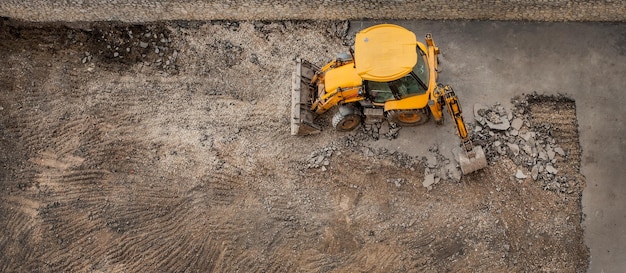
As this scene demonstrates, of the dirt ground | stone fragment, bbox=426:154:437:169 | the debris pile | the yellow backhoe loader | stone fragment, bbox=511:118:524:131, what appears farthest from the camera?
the debris pile

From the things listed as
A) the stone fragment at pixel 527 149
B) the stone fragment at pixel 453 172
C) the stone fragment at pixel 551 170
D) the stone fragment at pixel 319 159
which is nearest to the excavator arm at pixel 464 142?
the stone fragment at pixel 453 172

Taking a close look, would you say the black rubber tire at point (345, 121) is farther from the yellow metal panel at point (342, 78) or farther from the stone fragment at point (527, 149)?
the stone fragment at point (527, 149)

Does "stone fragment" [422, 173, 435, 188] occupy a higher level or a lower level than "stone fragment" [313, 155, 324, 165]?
lower

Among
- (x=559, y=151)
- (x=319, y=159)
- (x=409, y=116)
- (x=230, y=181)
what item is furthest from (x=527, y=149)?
(x=230, y=181)

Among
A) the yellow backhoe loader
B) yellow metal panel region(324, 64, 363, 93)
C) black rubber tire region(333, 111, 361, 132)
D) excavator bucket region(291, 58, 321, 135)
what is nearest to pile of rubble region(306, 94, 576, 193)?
black rubber tire region(333, 111, 361, 132)

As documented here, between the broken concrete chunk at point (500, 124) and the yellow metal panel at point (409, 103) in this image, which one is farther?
the broken concrete chunk at point (500, 124)

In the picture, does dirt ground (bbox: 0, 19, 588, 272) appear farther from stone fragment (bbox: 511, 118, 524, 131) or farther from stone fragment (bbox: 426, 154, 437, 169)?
stone fragment (bbox: 511, 118, 524, 131)

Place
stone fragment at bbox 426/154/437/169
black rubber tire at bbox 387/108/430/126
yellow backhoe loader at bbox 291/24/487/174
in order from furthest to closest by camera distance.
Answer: stone fragment at bbox 426/154/437/169
black rubber tire at bbox 387/108/430/126
yellow backhoe loader at bbox 291/24/487/174
